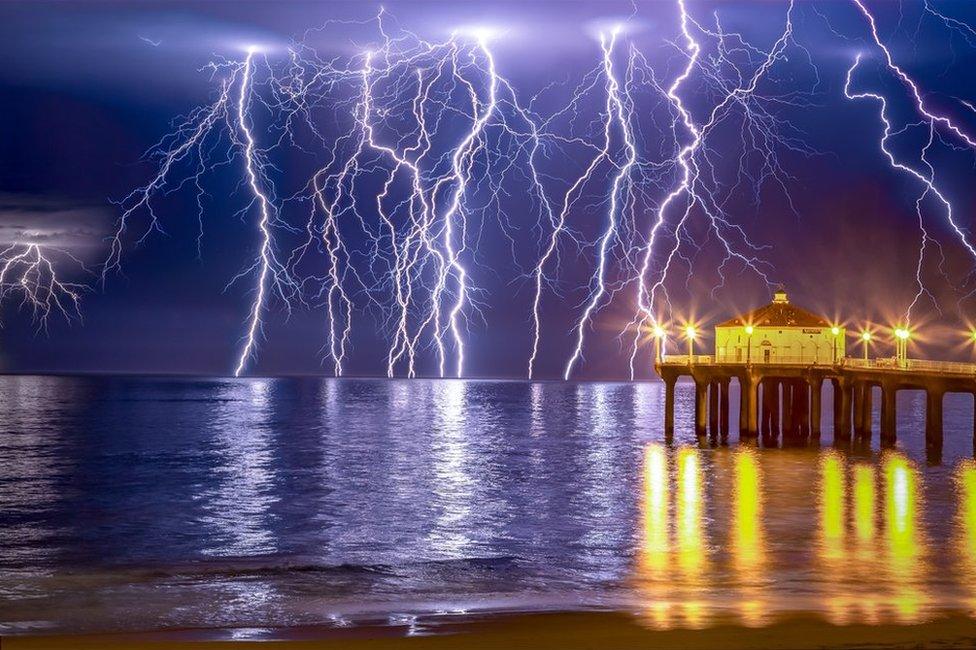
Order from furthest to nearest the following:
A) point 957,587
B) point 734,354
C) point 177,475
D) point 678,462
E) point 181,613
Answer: point 734,354, point 678,462, point 177,475, point 957,587, point 181,613

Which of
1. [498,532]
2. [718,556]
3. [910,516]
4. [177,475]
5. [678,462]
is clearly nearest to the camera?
[718,556]

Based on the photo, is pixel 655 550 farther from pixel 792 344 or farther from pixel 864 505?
pixel 792 344

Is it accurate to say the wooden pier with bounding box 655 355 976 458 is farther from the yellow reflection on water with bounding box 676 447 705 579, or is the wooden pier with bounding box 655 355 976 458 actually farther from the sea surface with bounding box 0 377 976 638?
the yellow reflection on water with bounding box 676 447 705 579

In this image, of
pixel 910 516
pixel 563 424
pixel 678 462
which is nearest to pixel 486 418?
pixel 563 424

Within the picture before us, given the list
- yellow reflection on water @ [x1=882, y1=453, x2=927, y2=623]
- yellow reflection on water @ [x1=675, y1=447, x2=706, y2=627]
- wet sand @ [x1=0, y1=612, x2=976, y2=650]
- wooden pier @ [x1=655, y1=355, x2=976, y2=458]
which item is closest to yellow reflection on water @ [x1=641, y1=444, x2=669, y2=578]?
yellow reflection on water @ [x1=675, y1=447, x2=706, y2=627]

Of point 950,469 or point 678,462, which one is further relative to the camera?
point 678,462

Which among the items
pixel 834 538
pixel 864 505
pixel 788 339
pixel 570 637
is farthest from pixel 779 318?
pixel 570 637

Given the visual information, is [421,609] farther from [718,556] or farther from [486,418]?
[486,418]
